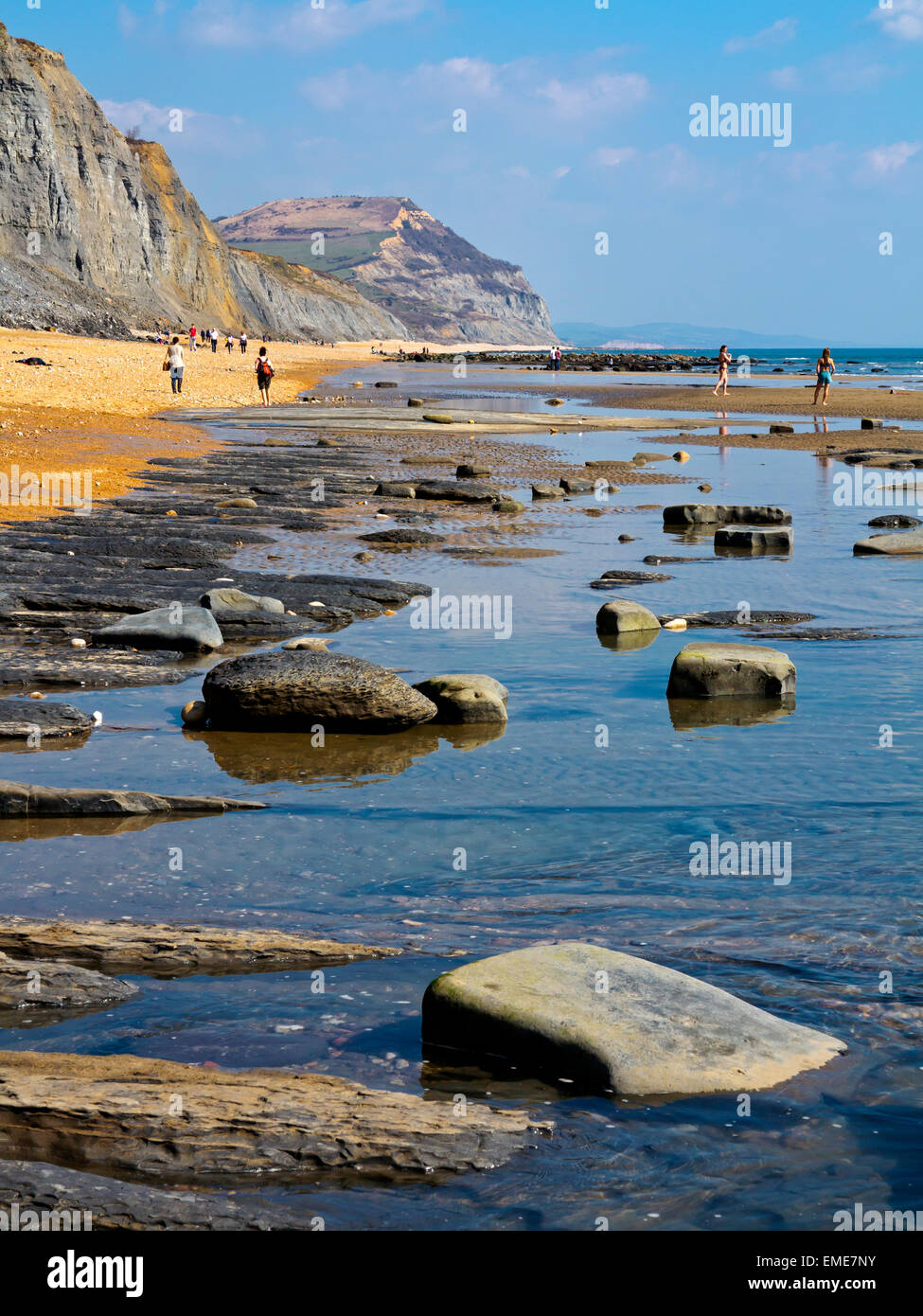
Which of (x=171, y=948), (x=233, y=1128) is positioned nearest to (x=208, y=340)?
(x=171, y=948)

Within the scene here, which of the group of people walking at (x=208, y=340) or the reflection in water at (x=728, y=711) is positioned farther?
the group of people walking at (x=208, y=340)

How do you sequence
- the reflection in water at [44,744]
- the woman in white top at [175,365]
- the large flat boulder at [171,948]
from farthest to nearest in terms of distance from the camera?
the woman in white top at [175,365] < the reflection in water at [44,744] < the large flat boulder at [171,948]

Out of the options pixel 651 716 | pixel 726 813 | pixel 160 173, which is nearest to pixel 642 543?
pixel 651 716

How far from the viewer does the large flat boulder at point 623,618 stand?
1047cm

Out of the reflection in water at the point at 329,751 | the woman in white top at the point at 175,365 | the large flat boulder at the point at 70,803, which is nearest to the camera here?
the large flat boulder at the point at 70,803

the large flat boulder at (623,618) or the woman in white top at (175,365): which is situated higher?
the woman in white top at (175,365)

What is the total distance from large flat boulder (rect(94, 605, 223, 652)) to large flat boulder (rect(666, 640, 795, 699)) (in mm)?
3416

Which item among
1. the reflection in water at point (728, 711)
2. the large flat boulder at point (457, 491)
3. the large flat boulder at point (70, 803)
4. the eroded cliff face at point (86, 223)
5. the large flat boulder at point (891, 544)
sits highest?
the eroded cliff face at point (86, 223)

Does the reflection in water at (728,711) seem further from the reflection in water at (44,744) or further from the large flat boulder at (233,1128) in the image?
the large flat boulder at (233,1128)

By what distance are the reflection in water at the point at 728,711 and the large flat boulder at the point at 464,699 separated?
1.11m

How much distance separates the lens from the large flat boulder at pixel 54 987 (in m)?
4.31

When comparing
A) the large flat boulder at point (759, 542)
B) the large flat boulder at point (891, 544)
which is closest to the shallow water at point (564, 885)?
the large flat boulder at point (891, 544)

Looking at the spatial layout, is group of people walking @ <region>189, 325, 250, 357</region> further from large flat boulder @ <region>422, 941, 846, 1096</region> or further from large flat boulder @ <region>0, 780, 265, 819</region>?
large flat boulder @ <region>422, 941, 846, 1096</region>

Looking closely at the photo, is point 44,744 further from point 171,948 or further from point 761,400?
point 761,400
